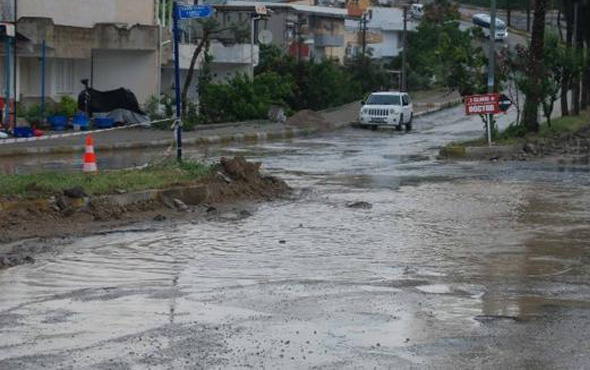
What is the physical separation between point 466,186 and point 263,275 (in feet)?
37.2

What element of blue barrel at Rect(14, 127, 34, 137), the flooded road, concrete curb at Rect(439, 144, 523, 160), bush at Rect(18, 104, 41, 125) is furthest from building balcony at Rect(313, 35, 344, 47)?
the flooded road

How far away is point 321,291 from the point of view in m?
11.0

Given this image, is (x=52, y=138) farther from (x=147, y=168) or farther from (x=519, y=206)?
(x=519, y=206)

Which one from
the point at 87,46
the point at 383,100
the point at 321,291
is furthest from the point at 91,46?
the point at 321,291

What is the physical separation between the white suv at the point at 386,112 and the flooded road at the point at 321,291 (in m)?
28.7

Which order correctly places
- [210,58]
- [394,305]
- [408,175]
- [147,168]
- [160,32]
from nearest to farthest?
[394,305]
[147,168]
[408,175]
[160,32]
[210,58]

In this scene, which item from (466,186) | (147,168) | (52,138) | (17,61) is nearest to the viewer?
(147,168)

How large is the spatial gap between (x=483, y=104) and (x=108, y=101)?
14438 mm

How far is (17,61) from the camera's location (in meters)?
39.1

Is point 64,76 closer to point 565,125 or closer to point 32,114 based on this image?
point 32,114

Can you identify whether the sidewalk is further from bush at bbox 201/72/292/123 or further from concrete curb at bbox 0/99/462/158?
bush at bbox 201/72/292/123

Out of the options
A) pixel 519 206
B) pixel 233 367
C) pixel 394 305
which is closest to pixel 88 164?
pixel 519 206

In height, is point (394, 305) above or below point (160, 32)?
below

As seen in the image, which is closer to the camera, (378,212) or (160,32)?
(378,212)
